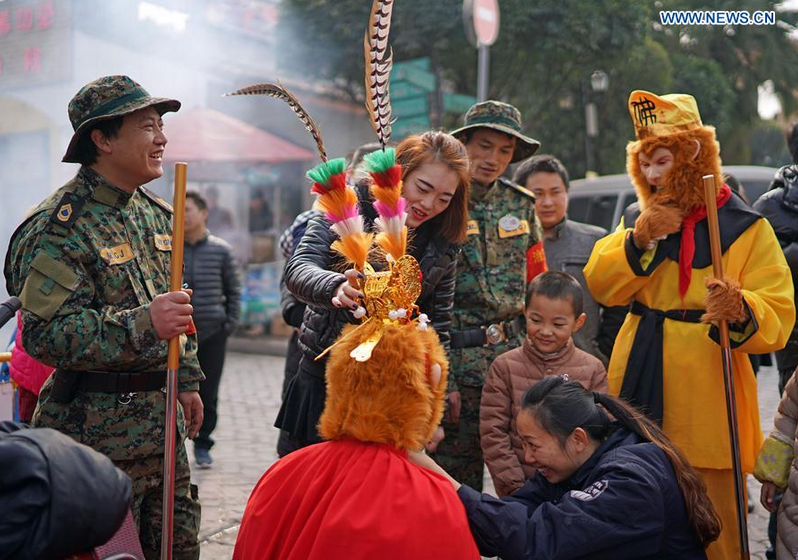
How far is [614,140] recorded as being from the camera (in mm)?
20609

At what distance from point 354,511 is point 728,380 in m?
1.79

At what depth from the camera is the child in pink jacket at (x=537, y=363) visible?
364 centimetres

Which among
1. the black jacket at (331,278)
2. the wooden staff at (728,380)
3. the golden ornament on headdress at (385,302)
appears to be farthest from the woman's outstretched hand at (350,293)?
the wooden staff at (728,380)

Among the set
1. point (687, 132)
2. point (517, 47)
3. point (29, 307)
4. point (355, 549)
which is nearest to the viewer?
point (355, 549)

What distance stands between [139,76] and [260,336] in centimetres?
386

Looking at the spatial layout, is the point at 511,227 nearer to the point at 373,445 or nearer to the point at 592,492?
the point at 592,492

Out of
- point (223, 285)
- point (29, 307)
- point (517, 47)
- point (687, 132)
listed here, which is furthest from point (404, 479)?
point (517, 47)

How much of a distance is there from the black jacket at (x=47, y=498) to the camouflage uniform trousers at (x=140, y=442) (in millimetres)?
1218

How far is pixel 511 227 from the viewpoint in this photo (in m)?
4.05

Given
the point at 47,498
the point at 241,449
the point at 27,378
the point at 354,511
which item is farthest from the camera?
the point at 241,449

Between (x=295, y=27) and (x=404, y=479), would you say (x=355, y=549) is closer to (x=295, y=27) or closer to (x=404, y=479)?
(x=404, y=479)

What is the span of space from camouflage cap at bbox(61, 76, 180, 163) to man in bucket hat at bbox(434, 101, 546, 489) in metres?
1.58

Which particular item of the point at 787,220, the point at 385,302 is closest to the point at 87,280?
the point at 385,302

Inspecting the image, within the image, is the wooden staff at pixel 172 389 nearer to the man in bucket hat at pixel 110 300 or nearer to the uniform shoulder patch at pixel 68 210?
the man in bucket hat at pixel 110 300
